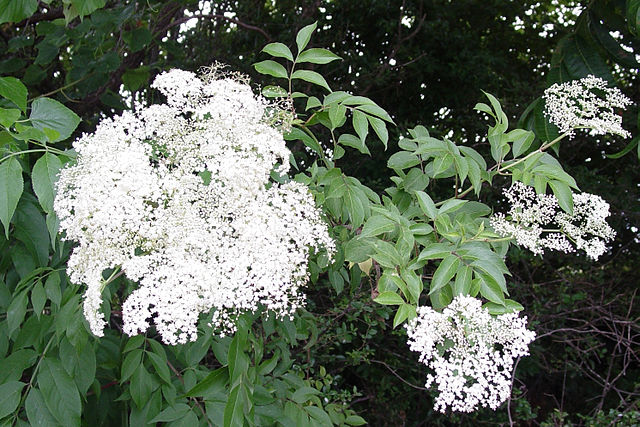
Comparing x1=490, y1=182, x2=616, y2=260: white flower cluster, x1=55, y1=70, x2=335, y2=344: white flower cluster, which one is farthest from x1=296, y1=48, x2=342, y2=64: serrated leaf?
x1=490, y1=182, x2=616, y2=260: white flower cluster

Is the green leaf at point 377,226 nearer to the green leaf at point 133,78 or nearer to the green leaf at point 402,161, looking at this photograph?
the green leaf at point 402,161

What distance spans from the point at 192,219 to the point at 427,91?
378 centimetres

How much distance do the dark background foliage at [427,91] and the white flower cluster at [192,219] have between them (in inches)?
76.2

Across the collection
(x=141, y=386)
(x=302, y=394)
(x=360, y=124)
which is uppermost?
(x=360, y=124)

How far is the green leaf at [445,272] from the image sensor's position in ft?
3.98

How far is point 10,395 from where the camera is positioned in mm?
1605

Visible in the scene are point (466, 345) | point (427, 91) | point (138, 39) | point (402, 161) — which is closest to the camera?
point (466, 345)

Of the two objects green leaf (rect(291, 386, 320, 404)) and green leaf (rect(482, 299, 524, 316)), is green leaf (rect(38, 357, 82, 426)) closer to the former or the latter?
green leaf (rect(291, 386, 320, 404))

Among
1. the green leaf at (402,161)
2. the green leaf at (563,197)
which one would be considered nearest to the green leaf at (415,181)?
the green leaf at (402,161)

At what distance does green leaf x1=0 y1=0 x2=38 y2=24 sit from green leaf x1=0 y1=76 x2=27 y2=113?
911 mm

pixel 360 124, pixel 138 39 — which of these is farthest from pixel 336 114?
pixel 138 39

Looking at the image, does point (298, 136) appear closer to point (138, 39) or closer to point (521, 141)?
point (521, 141)

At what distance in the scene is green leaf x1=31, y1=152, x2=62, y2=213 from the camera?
4.25 feet

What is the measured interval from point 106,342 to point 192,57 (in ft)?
9.25
